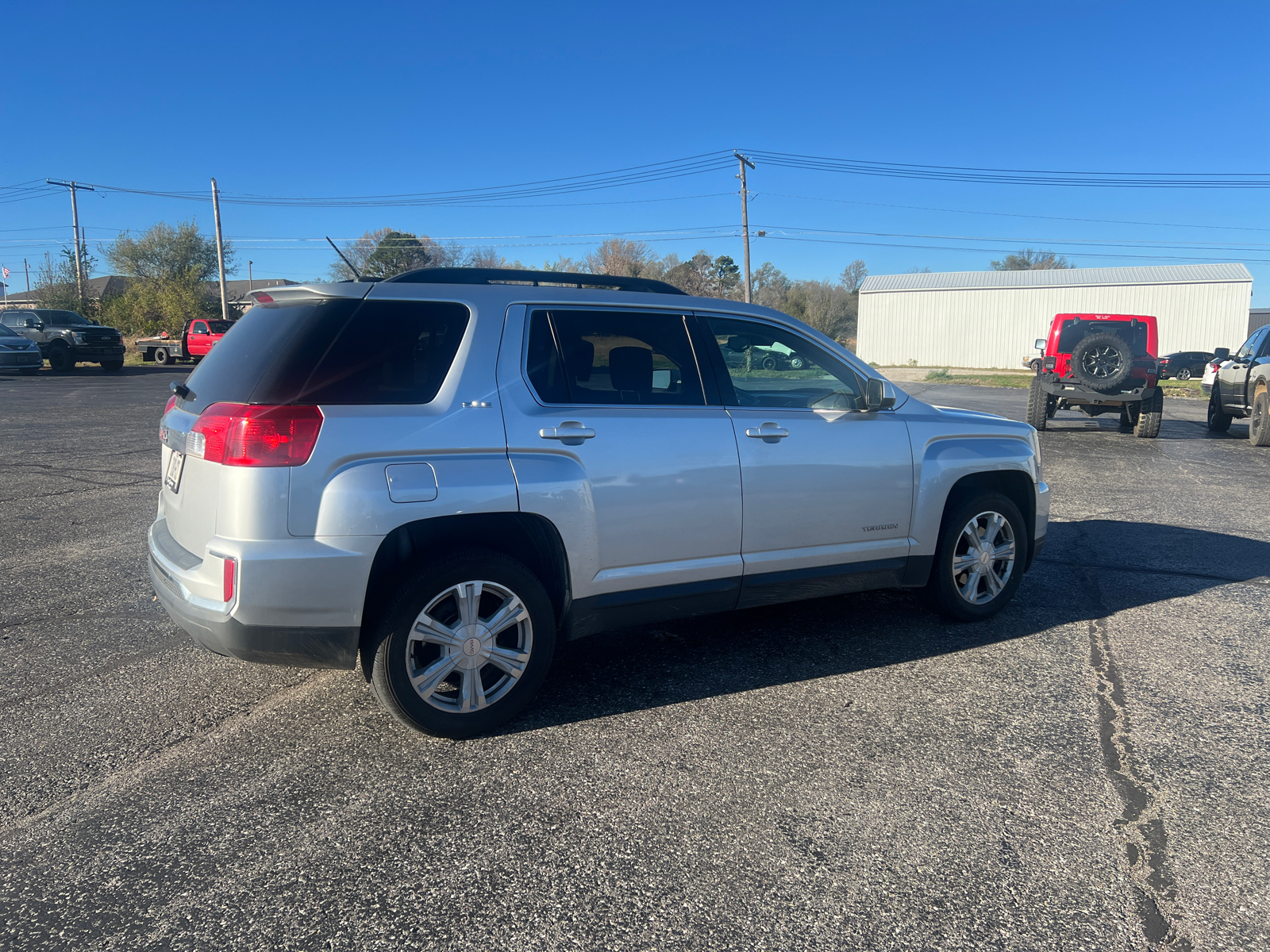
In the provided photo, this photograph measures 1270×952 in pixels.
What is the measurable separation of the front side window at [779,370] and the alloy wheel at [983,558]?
1.11 m

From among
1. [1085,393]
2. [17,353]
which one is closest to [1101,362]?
[1085,393]

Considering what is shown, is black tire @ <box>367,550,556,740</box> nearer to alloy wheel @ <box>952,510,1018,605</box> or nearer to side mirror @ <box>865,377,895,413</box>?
side mirror @ <box>865,377,895,413</box>

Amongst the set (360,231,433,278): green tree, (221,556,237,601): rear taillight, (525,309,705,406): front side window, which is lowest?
(221,556,237,601): rear taillight

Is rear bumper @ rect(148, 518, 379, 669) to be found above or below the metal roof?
below

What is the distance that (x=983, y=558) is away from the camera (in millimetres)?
4988

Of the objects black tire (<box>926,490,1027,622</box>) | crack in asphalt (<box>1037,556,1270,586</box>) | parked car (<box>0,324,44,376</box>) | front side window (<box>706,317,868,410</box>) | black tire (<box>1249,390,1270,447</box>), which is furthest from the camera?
parked car (<box>0,324,44,376</box>)

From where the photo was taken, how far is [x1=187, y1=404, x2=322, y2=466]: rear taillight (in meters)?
3.15

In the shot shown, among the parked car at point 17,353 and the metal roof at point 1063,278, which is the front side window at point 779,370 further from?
the metal roof at point 1063,278

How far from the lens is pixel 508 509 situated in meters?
3.47

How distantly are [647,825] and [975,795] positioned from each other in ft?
3.84

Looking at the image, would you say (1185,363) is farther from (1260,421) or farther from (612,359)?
(612,359)

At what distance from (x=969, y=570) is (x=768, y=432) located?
168 cm

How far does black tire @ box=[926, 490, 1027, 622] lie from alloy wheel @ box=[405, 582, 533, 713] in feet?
8.01

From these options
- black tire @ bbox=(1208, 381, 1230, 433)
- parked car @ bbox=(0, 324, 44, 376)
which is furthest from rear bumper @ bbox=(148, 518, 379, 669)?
parked car @ bbox=(0, 324, 44, 376)
